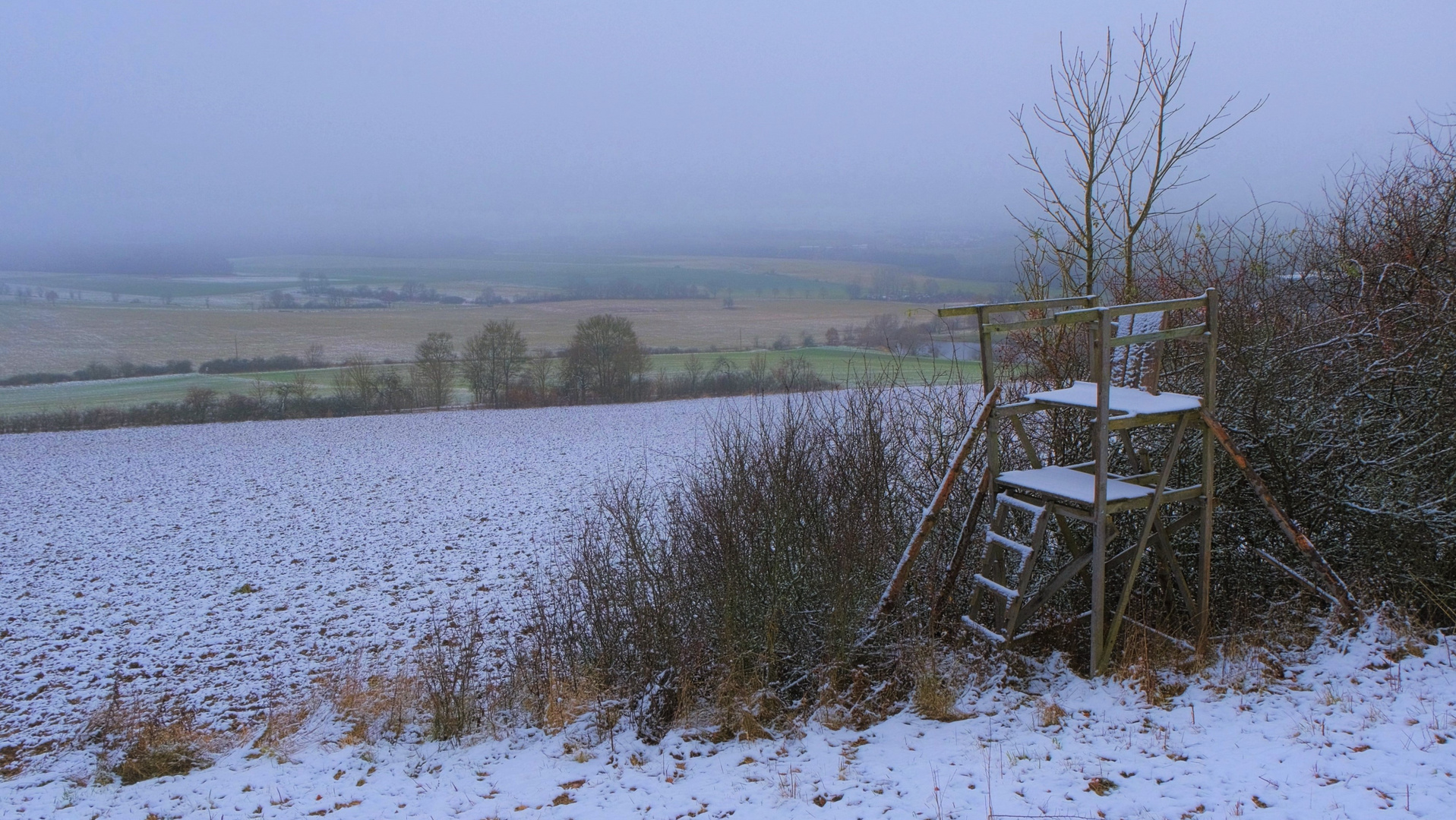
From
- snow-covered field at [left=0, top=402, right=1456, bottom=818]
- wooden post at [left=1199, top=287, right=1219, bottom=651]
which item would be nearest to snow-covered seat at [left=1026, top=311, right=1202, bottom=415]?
wooden post at [left=1199, top=287, right=1219, bottom=651]

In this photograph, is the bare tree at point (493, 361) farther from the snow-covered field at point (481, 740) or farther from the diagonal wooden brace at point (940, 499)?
the diagonal wooden brace at point (940, 499)

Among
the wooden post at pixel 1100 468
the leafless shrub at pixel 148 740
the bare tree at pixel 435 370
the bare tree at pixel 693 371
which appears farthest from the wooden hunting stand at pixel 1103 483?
the bare tree at pixel 435 370

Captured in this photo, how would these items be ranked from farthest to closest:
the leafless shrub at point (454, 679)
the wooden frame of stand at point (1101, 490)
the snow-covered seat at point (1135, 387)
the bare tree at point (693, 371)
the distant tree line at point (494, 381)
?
the bare tree at point (693, 371)
the distant tree line at point (494, 381)
the leafless shrub at point (454, 679)
the snow-covered seat at point (1135, 387)
the wooden frame of stand at point (1101, 490)

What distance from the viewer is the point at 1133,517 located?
6590 millimetres

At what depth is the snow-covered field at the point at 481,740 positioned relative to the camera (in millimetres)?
3908

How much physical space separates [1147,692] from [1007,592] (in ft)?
3.02

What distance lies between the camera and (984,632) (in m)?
5.17

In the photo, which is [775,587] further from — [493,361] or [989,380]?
[493,361]

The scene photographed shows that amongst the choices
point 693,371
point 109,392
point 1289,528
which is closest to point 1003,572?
point 1289,528

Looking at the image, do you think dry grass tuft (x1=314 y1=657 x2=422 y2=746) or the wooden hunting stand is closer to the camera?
the wooden hunting stand

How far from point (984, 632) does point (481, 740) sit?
3.57 m

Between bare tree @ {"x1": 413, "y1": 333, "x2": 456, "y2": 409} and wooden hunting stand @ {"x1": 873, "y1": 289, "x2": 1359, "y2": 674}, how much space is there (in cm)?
4041

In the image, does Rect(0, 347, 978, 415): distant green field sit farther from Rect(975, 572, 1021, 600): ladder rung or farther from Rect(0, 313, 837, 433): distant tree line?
Rect(975, 572, 1021, 600): ladder rung

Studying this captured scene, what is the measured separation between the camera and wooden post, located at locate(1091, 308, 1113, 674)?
436 cm
